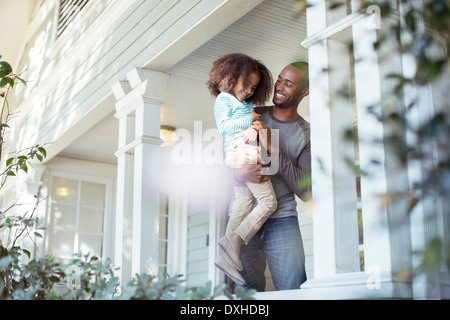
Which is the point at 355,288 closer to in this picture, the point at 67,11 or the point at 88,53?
the point at 88,53

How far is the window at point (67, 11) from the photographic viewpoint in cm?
644

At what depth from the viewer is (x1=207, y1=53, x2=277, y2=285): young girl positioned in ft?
12.1

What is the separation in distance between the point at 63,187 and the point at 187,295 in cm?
595

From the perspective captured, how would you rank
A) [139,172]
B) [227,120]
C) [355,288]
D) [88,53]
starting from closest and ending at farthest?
1. [355,288]
2. [227,120]
3. [139,172]
4. [88,53]

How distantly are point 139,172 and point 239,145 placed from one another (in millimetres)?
1009

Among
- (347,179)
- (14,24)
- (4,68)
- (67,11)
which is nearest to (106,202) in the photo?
(67,11)

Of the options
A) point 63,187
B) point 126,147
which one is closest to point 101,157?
point 63,187

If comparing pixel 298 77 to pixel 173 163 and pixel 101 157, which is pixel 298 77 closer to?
pixel 173 163

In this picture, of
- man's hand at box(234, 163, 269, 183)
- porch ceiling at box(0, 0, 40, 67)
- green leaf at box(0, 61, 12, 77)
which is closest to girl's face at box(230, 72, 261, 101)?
man's hand at box(234, 163, 269, 183)

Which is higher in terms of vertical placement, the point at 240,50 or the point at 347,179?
the point at 240,50

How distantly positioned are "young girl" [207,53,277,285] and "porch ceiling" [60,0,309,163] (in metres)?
0.44

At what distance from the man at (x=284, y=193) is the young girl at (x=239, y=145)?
0.19 ft

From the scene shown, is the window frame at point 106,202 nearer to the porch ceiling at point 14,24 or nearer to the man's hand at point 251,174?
the porch ceiling at point 14,24

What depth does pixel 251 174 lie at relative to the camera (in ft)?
12.2
